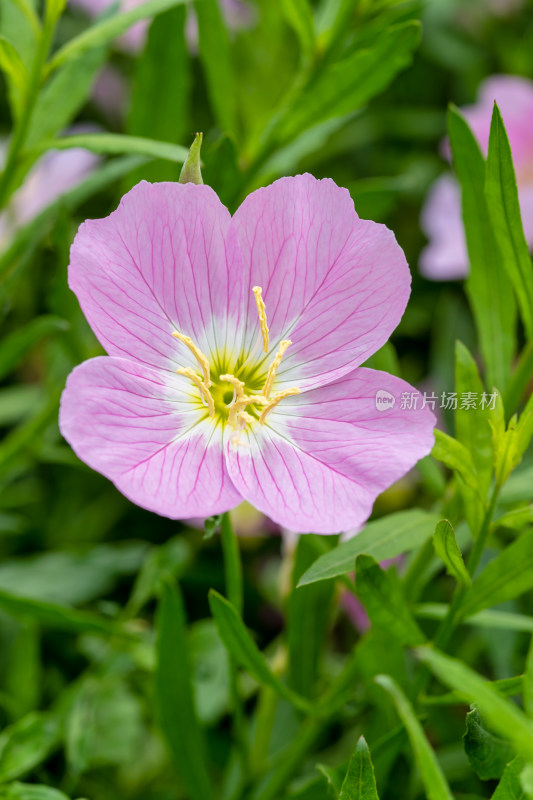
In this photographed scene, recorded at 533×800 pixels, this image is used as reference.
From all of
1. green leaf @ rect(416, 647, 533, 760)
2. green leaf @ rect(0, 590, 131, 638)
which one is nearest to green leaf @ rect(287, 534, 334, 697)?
green leaf @ rect(0, 590, 131, 638)

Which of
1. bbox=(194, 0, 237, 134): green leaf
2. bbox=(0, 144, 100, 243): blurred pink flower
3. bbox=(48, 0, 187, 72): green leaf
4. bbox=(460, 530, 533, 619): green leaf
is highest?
bbox=(194, 0, 237, 134): green leaf

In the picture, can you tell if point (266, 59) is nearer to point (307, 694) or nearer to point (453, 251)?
point (453, 251)

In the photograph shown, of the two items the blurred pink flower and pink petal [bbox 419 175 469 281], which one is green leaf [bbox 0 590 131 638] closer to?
the blurred pink flower

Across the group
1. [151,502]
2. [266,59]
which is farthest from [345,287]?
[266,59]

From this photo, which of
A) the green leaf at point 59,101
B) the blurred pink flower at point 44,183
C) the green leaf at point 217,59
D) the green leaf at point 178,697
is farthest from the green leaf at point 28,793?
the blurred pink flower at point 44,183

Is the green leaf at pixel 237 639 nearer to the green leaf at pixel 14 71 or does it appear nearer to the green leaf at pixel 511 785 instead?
the green leaf at pixel 511 785

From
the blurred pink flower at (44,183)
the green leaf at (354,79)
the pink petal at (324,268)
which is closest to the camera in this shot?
the pink petal at (324,268)

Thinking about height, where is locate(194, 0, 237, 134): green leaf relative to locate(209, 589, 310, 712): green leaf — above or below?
above
